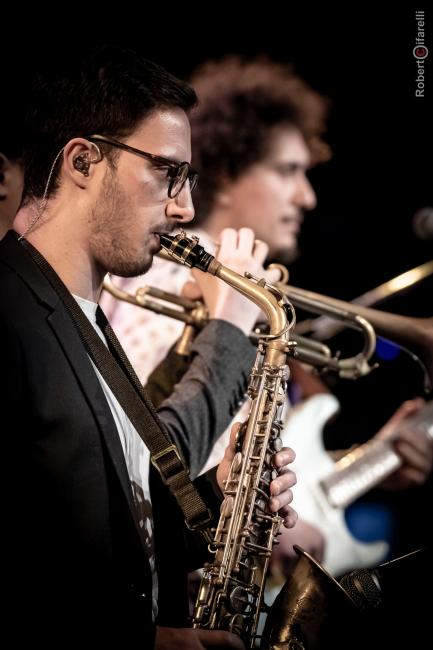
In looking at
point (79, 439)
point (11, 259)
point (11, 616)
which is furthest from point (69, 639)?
point (11, 259)

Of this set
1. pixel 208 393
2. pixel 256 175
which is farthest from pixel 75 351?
pixel 256 175

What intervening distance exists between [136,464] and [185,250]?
0.71 meters

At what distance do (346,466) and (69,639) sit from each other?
6.43 feet

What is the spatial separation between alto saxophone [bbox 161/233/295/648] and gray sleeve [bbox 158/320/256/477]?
0.26m

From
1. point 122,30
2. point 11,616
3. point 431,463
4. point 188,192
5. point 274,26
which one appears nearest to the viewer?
point 11,616

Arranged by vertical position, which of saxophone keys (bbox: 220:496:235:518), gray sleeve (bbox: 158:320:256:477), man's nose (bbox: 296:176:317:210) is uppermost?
man's nose (bbox: 296:176:317:210)

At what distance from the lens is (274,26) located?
4.26 metres

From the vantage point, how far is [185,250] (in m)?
2.12

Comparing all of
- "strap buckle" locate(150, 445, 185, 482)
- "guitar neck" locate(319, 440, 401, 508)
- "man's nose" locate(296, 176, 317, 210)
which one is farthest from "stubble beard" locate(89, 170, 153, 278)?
"man's nose" locate(296, 176, 317, 210)

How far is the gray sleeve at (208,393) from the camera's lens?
2479mm

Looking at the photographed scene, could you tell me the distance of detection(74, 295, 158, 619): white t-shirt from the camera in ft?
6.36

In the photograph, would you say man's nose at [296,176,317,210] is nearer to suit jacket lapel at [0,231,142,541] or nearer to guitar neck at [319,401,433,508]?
guitar neck at [319,401,433,508]

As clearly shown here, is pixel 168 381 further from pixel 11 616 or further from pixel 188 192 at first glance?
pixel 11 616

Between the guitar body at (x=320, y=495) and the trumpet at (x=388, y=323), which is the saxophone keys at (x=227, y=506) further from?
the guitar body at (x=320, y=495)
